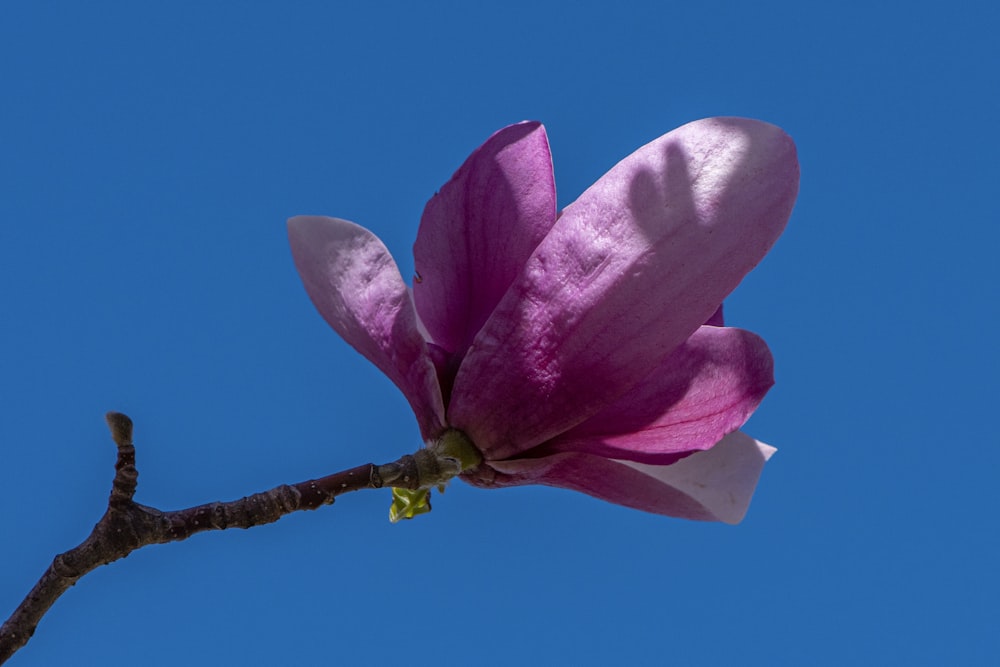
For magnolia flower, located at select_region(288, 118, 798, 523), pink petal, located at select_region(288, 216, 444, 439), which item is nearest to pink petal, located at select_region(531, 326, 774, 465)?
magnolia flower, located at select_region(288, 118, 798, 523)

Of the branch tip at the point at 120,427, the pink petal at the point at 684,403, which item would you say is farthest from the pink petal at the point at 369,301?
the branch tip at the point at 120,427

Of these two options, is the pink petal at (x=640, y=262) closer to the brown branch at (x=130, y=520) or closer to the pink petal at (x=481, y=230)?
the pink petal at (x=481, y=230)

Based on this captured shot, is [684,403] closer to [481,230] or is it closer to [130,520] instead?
[481,230]

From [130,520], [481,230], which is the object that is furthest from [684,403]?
[130,520]

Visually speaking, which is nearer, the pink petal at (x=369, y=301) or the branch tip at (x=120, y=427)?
the branch tip at (x=120, y=427)

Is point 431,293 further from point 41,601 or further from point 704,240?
point 41,601

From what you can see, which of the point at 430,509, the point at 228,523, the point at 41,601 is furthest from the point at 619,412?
the point at 41,601

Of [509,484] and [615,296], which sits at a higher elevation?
[615,296]
